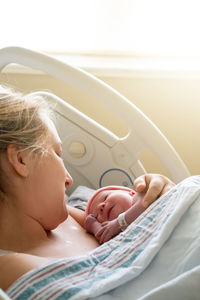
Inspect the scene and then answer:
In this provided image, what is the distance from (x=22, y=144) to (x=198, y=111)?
3.75ft

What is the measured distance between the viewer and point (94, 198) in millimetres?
1197

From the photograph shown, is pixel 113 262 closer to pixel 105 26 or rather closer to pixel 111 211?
pixel 111 211

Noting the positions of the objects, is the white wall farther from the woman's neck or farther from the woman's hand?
the woman's neck

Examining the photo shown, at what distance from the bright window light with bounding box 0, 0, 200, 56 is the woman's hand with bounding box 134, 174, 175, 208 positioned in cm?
102

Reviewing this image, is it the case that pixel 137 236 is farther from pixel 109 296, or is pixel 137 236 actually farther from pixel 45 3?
pixel 45 3

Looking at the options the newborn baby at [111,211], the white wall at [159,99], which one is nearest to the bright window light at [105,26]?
the white wall at [159,99]

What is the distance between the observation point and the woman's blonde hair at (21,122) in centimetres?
96

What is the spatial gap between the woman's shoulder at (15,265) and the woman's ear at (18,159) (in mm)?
172

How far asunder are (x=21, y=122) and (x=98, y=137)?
0.38 m

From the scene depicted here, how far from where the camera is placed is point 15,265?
2.66 ft

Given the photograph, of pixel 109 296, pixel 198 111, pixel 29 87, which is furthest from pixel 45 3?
pixel 109 296

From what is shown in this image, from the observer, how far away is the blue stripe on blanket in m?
0.76

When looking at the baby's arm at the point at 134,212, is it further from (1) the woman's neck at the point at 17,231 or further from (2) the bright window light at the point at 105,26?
(2) the bright window light at the point at 105,26

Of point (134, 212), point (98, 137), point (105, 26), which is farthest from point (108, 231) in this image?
point (105, 26)
